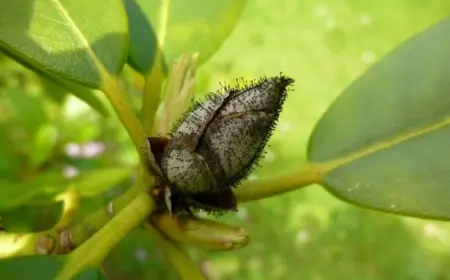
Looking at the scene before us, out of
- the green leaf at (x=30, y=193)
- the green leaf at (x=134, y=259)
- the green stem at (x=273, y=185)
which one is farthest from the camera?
the green leaf at (x=134, y=259)

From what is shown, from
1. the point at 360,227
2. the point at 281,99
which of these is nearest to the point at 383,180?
the point at 281,99

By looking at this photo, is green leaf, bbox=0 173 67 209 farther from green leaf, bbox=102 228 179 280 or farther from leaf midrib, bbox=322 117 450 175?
Answer: green leaf, bbox=102 228 179 280

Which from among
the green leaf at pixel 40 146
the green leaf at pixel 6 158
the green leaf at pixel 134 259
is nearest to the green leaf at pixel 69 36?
the green leaf at pixel 6 158

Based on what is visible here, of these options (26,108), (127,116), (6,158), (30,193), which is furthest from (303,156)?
(127,116)

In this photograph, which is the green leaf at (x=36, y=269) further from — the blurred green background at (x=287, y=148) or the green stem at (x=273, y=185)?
the blurred green background at (x=287, y=148)

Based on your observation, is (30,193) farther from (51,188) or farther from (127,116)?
(127,116)

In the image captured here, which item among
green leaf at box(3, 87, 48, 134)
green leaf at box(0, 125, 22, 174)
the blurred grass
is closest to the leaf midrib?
green leaf at box(0, 125, 22, 174)
